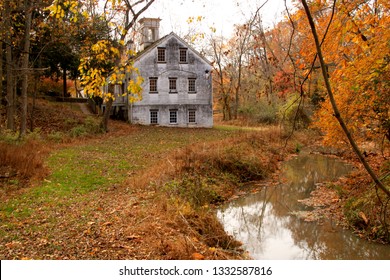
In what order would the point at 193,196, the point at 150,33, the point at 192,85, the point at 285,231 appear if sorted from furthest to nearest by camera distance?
1. the point at 150,33
2. the point at 192,85
3. the point at 193,196
4. the point at 285,231

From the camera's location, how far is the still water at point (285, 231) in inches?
328

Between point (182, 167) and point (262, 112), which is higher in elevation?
point (262, 112)

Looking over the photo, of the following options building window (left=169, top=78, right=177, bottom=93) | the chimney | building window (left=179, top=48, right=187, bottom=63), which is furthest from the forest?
the chimney

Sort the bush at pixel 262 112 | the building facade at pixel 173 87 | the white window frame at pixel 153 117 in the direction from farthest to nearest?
the bush at pixel 262 112, the white window frame at pixel 153 117, the building facade at pixel 173 87

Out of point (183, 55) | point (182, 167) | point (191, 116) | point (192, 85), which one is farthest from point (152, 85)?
point (182, 167)

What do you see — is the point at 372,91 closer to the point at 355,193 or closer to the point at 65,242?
the point at 355,193

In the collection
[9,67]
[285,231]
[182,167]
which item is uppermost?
[9,67]

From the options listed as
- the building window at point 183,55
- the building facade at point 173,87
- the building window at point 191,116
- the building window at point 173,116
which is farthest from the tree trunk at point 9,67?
the building window at point 191,116

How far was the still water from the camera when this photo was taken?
8.32 metres

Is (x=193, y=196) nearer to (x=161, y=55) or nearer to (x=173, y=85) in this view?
(x=173, y=85)

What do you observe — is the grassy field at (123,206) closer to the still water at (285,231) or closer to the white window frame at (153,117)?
the still water at (285,231)

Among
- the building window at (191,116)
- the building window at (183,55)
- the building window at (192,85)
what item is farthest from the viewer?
the building window at (191,116)

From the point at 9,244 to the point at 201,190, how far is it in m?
6.08

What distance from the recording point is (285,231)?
985 cm
